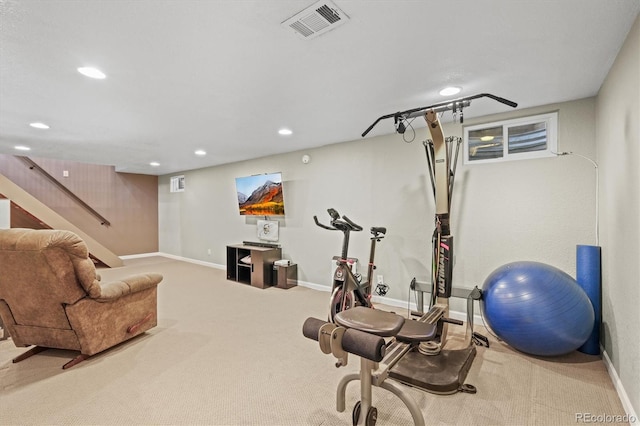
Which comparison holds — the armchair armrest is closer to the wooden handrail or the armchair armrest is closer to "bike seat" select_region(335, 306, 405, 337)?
"bike seat" select_region(335, 306, 405, 337)

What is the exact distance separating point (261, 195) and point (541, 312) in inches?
174

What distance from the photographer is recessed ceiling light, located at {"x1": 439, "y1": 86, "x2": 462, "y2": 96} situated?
2.59 meters

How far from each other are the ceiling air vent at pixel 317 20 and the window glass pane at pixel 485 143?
7.74ft

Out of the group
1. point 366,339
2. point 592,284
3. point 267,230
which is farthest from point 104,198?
point 592,284

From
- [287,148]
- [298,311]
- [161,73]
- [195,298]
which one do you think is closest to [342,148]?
[287,148]

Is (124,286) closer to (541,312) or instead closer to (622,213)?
(541,312)

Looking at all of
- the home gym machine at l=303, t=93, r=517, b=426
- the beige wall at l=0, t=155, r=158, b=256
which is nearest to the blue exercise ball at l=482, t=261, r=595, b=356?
the home gym machine at l=303, t=93, r=517, b=426

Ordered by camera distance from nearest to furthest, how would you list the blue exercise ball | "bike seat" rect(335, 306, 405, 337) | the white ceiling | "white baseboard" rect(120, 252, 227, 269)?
1. "bike seat" rect(335, 306, 405, 337)
2. the white ceiling
3. the blue exercise ball
4. "white baseboard" rect(120, 252, 227, 269)

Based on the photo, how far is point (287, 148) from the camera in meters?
4.93

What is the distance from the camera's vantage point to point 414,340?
1.64 m

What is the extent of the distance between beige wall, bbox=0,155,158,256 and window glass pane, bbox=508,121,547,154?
8407 mm

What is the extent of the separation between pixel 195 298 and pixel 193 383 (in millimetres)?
2307

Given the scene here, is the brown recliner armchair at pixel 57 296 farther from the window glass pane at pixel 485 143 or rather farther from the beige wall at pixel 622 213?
the window glass pane at pixel 485 143

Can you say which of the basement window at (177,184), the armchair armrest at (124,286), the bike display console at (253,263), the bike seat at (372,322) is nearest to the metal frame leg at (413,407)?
the bike seat at (372,322)
